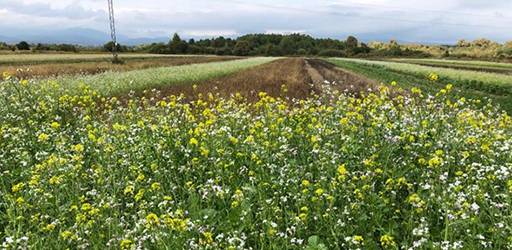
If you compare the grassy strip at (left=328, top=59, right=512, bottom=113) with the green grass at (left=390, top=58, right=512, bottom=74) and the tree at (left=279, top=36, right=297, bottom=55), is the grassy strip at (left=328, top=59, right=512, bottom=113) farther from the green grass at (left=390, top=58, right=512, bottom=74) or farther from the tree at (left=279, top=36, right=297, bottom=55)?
the tree at (left=279, top=36, right=297, bottom=55)

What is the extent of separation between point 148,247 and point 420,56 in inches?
4283

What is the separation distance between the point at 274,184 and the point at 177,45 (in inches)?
4066

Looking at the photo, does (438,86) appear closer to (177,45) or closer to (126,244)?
(126,244)

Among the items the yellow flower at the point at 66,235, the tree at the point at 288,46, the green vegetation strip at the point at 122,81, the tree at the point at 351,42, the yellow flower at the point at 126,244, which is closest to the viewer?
the yellow flower at the point at 126,244

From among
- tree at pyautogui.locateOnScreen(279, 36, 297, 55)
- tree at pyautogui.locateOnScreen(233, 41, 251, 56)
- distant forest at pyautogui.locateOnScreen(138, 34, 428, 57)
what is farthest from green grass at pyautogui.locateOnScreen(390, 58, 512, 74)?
tree at pyautogui.locateOnScreen(279, 36, 297, 55)

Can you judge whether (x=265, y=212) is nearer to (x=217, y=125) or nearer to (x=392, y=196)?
(x=392, y=196)

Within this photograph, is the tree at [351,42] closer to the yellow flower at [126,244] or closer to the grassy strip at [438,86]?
A: the grassy strip at [438,86]

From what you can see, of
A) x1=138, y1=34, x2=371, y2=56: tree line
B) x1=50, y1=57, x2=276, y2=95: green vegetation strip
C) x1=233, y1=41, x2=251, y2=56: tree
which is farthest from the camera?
x1=233, y1=41, x2=251, y2=56: tree

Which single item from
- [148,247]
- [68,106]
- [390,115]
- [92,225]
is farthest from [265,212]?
[68,106]

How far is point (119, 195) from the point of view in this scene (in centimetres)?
734

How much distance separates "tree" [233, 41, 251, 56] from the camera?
120 metres

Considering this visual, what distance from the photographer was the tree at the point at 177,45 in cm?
10625

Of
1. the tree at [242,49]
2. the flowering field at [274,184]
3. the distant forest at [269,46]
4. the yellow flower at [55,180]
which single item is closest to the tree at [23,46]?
the distant forest at [269,46]

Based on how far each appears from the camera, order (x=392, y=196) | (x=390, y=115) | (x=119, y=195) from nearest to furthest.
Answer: (x=392, y=196)
(x=119, y=195)
(x=390, y=115)
